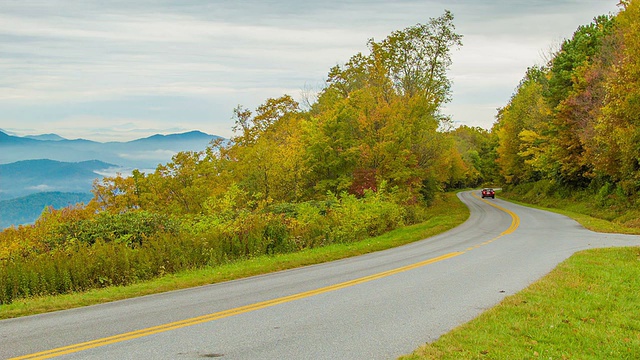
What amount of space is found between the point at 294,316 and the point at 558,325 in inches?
155

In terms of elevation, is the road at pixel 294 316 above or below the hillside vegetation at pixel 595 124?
below

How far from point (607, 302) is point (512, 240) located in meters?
10.8

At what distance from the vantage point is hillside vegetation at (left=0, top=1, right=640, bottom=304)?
45.3 ft

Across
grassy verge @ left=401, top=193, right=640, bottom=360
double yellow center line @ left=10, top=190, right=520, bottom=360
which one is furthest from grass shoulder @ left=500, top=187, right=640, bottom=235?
double yellow center line @ left=10, top=190, right=520, bottom=360

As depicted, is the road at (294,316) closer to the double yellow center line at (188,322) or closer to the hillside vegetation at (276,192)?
the double yellow center line at (188,322)

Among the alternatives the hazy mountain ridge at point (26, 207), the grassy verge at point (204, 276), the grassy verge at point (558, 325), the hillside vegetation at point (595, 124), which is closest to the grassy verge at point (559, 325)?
the grassy verge at point (558, 325)

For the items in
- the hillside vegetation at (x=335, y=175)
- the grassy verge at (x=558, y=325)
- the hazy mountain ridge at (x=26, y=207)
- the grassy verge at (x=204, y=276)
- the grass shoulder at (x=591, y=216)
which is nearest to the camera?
the grassy verge at (x=558, y=325)

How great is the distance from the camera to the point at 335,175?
33.5m

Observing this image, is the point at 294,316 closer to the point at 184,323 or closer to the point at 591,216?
the point at 184,323

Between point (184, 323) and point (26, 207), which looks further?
point (26, 207)

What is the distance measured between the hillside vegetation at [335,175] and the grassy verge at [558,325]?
9038mm

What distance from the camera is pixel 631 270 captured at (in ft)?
35.3

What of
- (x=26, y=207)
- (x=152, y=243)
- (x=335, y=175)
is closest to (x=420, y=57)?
(x=335, y=175)

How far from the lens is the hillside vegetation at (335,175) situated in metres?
13.8
